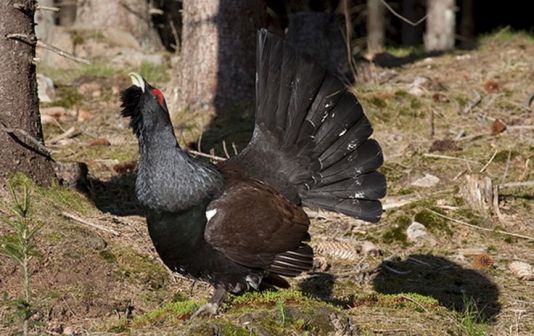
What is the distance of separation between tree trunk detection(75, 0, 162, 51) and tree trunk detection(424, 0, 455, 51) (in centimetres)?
639

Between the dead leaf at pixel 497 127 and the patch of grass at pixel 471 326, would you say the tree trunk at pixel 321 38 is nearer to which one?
the dead leaf at pixel 497 127


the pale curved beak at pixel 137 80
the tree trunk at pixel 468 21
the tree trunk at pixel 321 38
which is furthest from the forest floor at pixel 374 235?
the tree trunk at pixel 468 21

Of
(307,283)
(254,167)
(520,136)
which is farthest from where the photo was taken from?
(520,136)

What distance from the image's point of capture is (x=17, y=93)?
6.86 metres

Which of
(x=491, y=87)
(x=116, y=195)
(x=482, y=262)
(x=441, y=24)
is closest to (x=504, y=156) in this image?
(x=491, y=87)

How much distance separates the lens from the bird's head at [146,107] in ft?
17.8

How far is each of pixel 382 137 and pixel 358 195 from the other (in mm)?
3146

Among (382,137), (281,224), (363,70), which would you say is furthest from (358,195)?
(363,70)

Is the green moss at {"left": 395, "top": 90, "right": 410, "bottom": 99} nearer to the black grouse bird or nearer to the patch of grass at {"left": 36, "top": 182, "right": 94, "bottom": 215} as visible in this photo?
the black grouse bird

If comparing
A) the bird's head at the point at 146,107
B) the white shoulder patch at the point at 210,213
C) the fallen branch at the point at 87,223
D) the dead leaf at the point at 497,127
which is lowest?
the fallen branch at the point at 87,223

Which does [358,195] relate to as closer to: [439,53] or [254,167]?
[254,167]

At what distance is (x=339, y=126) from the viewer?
21.7ft

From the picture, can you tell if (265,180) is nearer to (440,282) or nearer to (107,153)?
(440,282)

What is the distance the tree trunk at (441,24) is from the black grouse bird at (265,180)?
12183 mm
